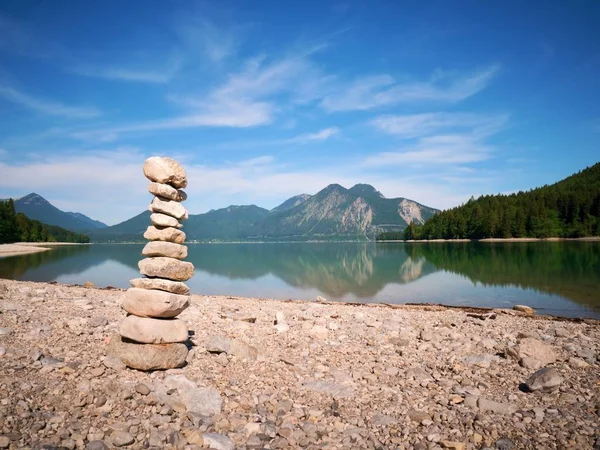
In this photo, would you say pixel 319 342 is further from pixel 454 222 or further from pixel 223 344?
pixel 454 222

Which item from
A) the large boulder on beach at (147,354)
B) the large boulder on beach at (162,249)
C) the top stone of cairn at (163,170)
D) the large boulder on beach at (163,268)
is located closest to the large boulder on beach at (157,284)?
the large boulder on beach at (163,268)

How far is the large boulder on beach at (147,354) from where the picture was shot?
33.6 feet

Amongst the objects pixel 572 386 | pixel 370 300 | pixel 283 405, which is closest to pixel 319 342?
pixel 283 405

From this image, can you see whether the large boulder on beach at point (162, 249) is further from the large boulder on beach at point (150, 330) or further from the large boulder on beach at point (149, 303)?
the large boulder on beach at point (150, 330)

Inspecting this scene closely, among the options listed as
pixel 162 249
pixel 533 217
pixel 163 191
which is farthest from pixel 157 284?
pixel 533 217

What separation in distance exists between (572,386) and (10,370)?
47.5 ft

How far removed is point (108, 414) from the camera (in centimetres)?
797

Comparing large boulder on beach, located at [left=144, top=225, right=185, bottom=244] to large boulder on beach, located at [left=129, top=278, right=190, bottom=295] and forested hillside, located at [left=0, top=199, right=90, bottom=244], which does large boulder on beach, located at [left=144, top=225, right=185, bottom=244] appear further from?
forested hillside, located at [left=0, top=199, right=90, bottom=244]

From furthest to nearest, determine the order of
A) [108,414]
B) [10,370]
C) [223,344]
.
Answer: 1. [223,344]
2. [10,370]
3. [108,414]

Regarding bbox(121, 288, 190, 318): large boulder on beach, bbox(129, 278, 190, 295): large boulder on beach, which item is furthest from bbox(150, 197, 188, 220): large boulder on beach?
bbox(121, 288, 190, 318): large boulder on beach

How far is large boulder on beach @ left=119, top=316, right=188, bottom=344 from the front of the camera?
414 inches

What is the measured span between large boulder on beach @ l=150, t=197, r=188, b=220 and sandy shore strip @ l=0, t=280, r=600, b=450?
4.03 metres

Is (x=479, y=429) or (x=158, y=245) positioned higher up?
(x=158, y=245)

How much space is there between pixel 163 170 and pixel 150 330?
4753mm
